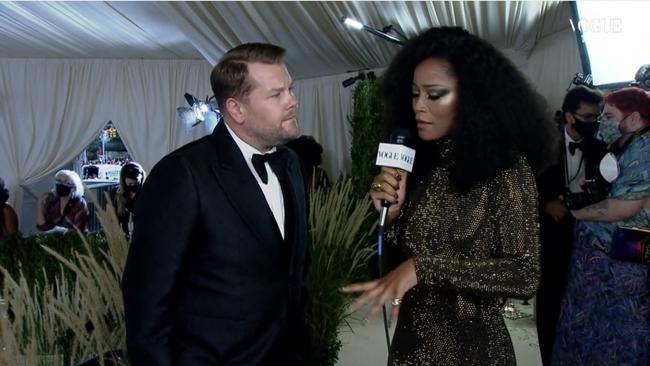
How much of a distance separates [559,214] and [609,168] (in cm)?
52

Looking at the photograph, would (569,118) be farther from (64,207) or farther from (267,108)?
(64,207)

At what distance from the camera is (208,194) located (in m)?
1.29

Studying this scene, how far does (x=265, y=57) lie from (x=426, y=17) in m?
3.97

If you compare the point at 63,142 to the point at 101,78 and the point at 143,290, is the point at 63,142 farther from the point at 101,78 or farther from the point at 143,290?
the point at 143,290

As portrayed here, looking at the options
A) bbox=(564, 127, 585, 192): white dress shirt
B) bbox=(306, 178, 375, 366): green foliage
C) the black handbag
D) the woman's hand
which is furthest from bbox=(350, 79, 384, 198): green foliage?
the woman's hand

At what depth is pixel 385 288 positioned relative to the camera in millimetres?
1126

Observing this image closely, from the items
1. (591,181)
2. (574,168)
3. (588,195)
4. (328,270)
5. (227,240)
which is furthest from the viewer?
(574,168)

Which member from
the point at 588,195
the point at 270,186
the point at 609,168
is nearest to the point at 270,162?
the point at 270,186

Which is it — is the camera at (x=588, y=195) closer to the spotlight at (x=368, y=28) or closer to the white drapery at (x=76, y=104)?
the spotlight at (x=368, y=28)

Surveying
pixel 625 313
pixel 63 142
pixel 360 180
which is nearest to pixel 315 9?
pixel 360 180

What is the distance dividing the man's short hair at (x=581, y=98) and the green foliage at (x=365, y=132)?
120 inches

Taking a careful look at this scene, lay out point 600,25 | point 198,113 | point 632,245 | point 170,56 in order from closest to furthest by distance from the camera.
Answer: point 632,245
point 600,25
point 198,113
point 170,56

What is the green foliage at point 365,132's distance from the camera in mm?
6031

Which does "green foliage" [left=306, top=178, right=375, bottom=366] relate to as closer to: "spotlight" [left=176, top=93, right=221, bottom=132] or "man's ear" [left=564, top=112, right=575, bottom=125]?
"man's ear" [left=564, top=112, right=575, bottom=125]
